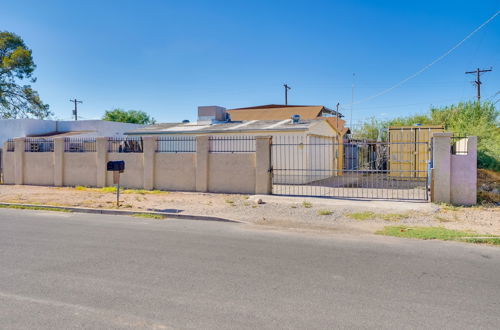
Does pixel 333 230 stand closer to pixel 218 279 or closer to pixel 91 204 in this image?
pixel 218 279

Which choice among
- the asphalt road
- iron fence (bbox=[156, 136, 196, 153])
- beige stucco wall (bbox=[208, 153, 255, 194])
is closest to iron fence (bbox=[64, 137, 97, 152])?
iron fence (bbox=[156, 136, 196, 153])

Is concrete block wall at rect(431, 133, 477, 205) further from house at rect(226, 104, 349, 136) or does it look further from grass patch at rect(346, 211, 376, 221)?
house at rect(226, 104, 349, 136)

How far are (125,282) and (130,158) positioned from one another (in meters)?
13.0

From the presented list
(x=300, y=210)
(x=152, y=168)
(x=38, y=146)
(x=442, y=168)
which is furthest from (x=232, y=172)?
(x=38, y=146)

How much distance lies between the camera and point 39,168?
64.2 ft

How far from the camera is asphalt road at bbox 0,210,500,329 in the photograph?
405 centimetres

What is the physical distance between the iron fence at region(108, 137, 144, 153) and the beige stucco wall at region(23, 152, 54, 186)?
11.6 feet

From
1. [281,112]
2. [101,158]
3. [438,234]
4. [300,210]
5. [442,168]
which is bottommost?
[438,234]

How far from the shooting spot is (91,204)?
12812 millimetres

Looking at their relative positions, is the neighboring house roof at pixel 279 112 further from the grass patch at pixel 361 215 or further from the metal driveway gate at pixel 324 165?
the grass patch at pixel 361 215

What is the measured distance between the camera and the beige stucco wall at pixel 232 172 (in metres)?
15.0

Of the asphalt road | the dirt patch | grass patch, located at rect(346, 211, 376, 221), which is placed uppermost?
the dirt patch

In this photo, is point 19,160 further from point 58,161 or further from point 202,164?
point 202,164

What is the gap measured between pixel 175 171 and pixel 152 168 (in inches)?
44.8
